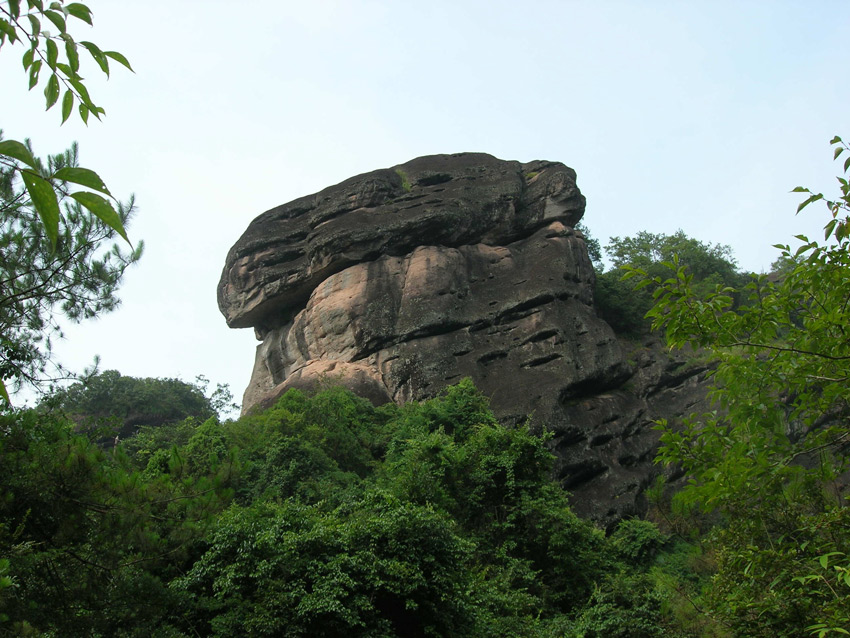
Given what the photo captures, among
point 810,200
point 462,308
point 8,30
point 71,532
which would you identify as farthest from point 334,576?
point 462,308

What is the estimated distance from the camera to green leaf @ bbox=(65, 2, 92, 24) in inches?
64.1

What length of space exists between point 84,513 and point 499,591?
7.86 meters

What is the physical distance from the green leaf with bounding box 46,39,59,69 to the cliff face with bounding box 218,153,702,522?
62.2 ft

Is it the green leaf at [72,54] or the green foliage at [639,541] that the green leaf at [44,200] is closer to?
the green leaf at [72,54]

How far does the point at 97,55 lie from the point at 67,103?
14 cm

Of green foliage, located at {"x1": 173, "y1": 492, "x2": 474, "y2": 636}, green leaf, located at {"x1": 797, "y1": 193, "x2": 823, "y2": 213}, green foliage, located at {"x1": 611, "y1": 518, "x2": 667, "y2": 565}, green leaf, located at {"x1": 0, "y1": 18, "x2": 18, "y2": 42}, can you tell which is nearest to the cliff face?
green foliage, located at {"x1": 611, "y1": 518, "x2": 667, "y2": 565}

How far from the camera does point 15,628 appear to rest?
17.3ft

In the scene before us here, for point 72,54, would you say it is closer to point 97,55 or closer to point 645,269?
point 97,55

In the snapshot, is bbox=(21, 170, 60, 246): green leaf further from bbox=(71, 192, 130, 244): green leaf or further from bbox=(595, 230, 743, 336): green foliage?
bbox=(595, 230, 743, 336): green foliage

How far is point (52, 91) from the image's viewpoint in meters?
1.71

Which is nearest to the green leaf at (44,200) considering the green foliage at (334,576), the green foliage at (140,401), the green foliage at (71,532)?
the green foliage at (71,532)

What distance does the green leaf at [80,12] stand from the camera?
163 centimetres

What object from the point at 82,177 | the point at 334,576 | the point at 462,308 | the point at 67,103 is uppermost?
the point at 462,308

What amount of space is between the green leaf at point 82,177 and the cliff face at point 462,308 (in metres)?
19.1
